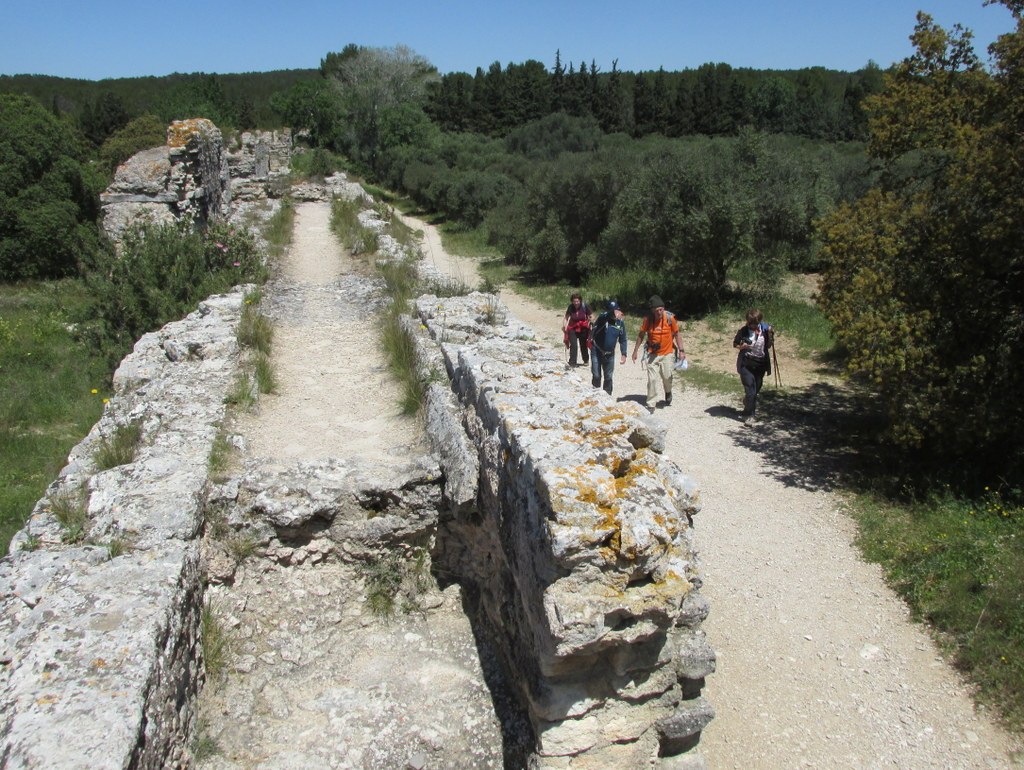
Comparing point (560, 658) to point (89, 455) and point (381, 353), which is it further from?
point (381, 353)

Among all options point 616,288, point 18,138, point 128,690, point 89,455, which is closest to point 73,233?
point 18,138

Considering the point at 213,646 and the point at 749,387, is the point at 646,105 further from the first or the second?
the point at 213,646

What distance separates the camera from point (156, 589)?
362 cm

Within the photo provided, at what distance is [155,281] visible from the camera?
10445mm

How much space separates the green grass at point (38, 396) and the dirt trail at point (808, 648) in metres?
5.82

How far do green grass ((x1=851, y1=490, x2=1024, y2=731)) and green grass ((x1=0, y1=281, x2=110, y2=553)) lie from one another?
7.42m

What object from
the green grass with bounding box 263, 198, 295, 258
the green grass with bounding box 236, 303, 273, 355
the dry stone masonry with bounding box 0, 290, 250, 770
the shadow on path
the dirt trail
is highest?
the green grass with bounding box 263, 198, 295, 258

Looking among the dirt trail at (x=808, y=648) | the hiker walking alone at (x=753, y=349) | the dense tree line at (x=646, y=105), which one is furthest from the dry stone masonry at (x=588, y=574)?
the dense tree line at (x=646, y=105)

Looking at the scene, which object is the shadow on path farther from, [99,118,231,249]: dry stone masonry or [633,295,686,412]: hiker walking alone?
[99,118,231,249]: dry stone masonry

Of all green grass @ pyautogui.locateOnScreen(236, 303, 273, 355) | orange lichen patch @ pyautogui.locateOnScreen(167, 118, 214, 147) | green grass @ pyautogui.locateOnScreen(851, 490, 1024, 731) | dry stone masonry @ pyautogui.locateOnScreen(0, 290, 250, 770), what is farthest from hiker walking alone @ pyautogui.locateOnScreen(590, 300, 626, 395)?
orange lichen patch @ pyautogui.locateOnScreen(167, 118, 214, 147)

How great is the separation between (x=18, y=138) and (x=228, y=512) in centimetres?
1708

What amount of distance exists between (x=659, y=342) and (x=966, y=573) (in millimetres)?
4609

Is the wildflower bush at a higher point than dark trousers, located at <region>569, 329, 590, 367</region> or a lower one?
higher

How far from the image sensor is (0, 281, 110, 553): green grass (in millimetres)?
7434
